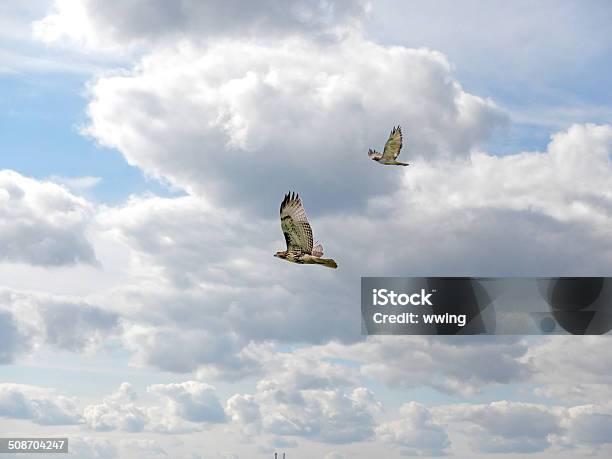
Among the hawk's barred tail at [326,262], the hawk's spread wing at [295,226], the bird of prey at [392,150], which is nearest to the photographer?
the hawk's spread wing at [295,226]

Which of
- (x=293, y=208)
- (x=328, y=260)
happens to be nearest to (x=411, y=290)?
(x=328, y=260)

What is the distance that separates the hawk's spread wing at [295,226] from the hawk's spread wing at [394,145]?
72.0 feet

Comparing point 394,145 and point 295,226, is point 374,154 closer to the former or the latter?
point 394,145

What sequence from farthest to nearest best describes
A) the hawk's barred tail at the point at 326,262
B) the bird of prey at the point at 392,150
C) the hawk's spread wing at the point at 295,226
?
1. the bird of prey at the point at 392,150
2. the hawk's barred tail at the point at 326,262
3. the hawk's spread wing at the point at 295,226

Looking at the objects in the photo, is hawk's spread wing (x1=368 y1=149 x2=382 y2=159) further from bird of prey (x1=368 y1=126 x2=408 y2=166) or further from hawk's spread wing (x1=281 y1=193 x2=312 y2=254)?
hawk's spread wing (x1=281 y1=193 x2=312 y2=254)

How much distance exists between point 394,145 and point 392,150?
1.84 feet

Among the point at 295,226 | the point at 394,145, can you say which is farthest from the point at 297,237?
the point at 394,145

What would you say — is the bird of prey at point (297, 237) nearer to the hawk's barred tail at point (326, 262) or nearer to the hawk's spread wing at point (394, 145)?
the hawk's barred tail at point (326, 262)

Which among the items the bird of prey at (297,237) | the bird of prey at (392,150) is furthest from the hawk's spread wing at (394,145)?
the bird of prey at (297,237)

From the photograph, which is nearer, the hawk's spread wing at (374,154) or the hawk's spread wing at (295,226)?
the hawk's spread wing at (295,226)

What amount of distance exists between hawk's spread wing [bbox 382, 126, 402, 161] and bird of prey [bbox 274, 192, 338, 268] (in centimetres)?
2090

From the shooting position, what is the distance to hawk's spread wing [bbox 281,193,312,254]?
54656 millimetres

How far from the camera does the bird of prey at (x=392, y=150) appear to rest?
77125 mm

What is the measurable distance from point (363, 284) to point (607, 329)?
21635 millimetres
